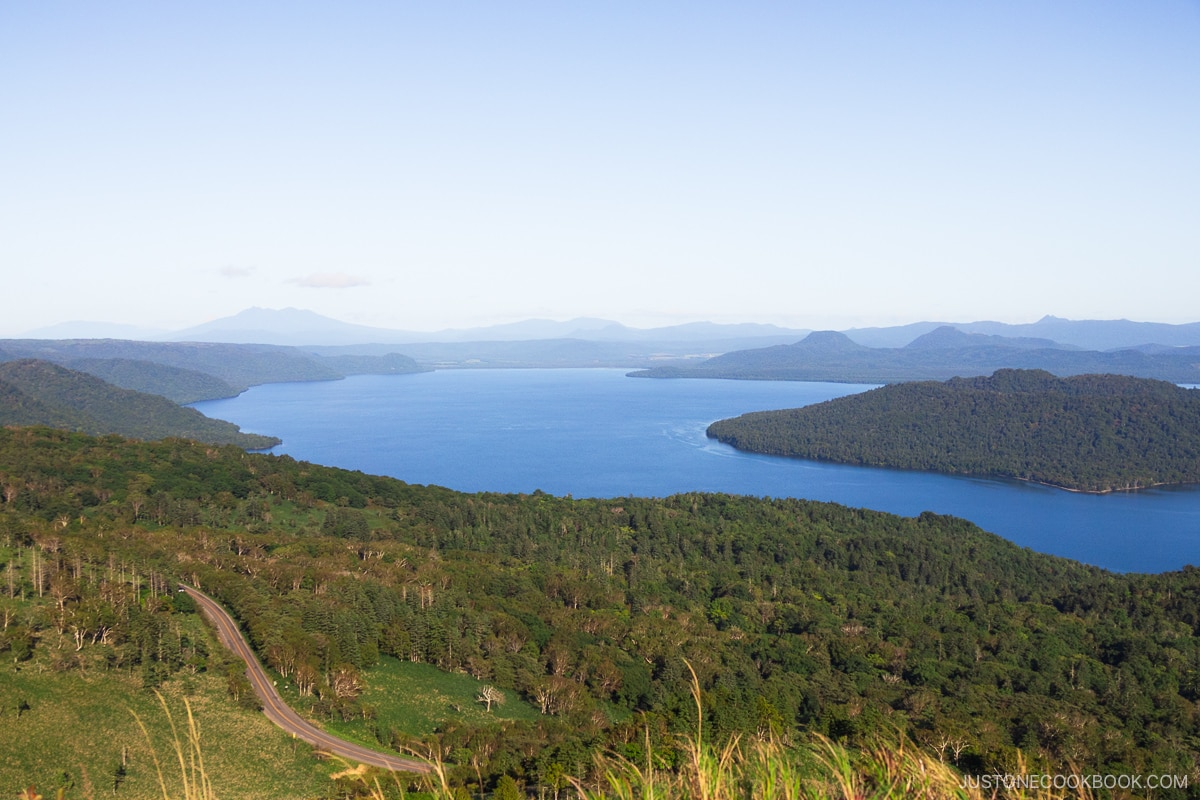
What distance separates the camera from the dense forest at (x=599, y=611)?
22.9 m

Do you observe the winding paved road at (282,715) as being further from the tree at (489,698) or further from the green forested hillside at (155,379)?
the green forested hillside at (155,379)

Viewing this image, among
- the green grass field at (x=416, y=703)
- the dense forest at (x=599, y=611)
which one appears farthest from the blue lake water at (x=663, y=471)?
the green grass field at (x=416, y=703)

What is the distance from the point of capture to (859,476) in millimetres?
97250

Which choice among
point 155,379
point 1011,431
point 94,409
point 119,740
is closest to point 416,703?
point 119,740

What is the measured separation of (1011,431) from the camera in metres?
111

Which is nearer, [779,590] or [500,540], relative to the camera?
[779,590]

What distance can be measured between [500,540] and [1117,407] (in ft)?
333

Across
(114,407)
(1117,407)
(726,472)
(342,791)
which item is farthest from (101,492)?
(1117,407)

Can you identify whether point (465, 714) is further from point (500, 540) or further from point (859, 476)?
point (859, 476)

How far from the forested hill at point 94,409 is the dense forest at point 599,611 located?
175 ft

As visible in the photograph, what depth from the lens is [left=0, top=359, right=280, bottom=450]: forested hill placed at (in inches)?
3935

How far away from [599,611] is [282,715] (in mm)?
16313

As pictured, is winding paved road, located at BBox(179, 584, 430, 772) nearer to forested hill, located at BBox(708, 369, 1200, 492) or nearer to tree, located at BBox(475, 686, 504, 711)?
tree, located at BBox(475, 686, 504, 711)

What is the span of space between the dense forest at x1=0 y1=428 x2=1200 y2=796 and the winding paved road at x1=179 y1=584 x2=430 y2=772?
634 millimetres
